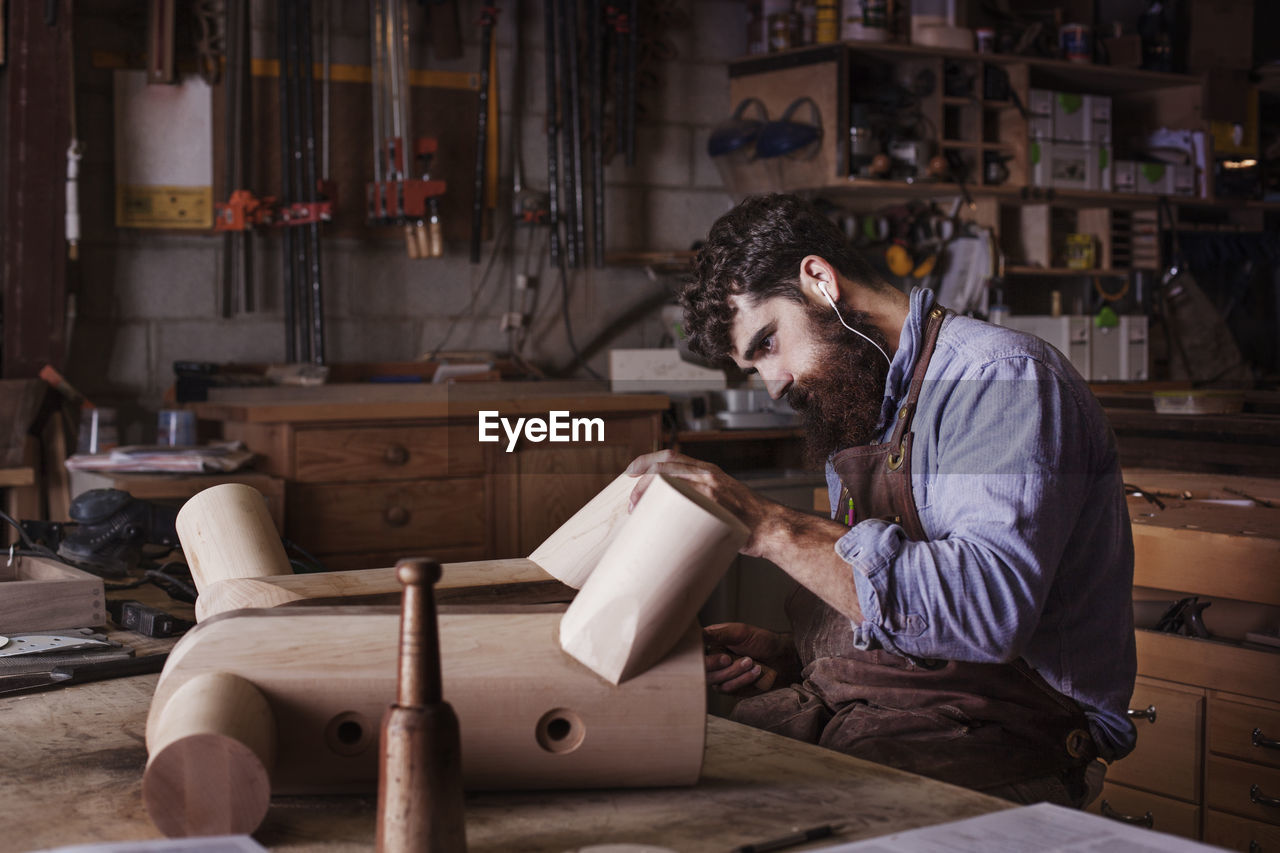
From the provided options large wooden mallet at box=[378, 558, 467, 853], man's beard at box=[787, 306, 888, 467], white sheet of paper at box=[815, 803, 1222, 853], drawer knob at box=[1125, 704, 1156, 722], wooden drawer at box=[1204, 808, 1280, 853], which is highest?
man's beard at box=[787, 306, 888, 467]

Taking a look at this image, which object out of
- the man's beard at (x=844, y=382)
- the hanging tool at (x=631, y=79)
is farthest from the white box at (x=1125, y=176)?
the man's beard at (x=844, y=382)

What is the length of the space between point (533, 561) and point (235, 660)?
17.9 inches

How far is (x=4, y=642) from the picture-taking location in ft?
4.98

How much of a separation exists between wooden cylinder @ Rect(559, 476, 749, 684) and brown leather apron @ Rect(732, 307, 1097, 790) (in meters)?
0.52

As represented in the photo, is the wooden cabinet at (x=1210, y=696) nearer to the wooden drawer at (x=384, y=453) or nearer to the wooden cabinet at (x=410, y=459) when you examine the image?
the wooden cabinet at (x=410, y=459)

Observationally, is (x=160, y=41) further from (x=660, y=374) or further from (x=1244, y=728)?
(x=1244, y=728)

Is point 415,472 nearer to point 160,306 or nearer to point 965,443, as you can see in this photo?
point 160,306

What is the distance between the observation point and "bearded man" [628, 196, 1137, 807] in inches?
50.4

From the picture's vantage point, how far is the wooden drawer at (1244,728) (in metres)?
2.13

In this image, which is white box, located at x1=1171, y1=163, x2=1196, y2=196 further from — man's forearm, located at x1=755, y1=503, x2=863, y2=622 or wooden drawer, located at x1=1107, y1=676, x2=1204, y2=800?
man's forearm, located at x1=755, y1=503, x2=863, y2=622

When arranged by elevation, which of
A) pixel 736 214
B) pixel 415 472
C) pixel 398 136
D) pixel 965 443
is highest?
pixel 398 136

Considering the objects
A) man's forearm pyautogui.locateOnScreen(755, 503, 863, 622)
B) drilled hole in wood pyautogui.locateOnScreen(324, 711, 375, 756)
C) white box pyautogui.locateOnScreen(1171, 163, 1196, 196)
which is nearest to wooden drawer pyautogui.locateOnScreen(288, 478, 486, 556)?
man's forearm pyautogui.locateOnScreen(755, 503, 863, 622)

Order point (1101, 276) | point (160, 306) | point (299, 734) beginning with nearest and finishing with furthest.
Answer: point (299, 734) < point (160, 306) < point (1101, 276)

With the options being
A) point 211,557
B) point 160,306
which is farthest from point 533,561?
point 160,306
